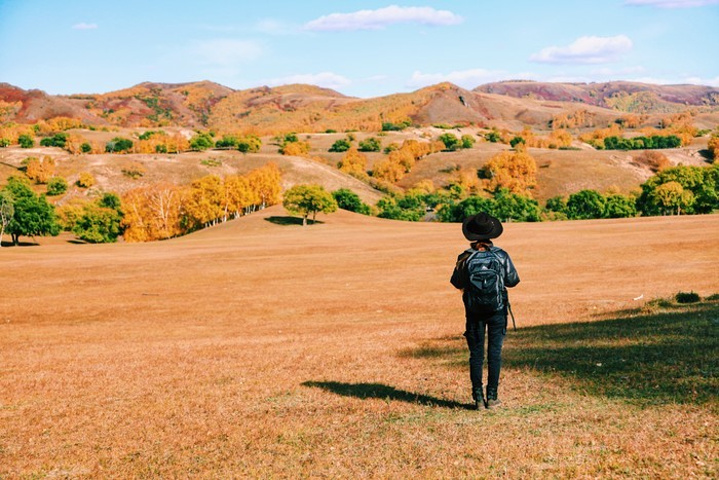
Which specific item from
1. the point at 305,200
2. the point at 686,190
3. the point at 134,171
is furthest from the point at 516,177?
the point at 134,171

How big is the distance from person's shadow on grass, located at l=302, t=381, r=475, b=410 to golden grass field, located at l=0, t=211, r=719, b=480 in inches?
2.4

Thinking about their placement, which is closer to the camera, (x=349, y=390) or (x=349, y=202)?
(x=349, y=390)

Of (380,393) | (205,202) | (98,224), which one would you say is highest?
(380,393)

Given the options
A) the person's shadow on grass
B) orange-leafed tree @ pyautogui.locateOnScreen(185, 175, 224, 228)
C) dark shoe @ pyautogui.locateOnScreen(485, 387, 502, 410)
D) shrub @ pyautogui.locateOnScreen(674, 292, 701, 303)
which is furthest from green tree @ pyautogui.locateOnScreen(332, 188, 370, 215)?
dark shoe @ pyautogui.locateOnScreen(485, 387, 502, 410)

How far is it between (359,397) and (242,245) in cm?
7584

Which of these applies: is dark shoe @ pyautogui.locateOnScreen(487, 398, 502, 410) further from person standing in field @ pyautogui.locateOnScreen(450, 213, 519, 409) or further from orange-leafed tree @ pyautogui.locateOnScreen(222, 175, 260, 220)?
orange-leafed tree @ pyautogui.locateOnScreen(222, 175, 260, 220)

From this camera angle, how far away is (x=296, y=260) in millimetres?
65000

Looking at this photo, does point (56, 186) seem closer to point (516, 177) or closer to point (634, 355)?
point (516, 177)

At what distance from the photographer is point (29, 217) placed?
113 metres

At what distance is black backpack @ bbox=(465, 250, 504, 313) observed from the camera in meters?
10.5

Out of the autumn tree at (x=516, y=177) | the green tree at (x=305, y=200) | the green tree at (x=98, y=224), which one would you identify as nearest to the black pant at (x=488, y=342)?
the green tree at (x=305, y=200)

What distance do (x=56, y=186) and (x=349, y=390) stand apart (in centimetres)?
17035

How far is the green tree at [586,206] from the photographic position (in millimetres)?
148750

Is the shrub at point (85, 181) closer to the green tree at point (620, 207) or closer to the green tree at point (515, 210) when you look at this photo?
the green tree at point (515, 210)
